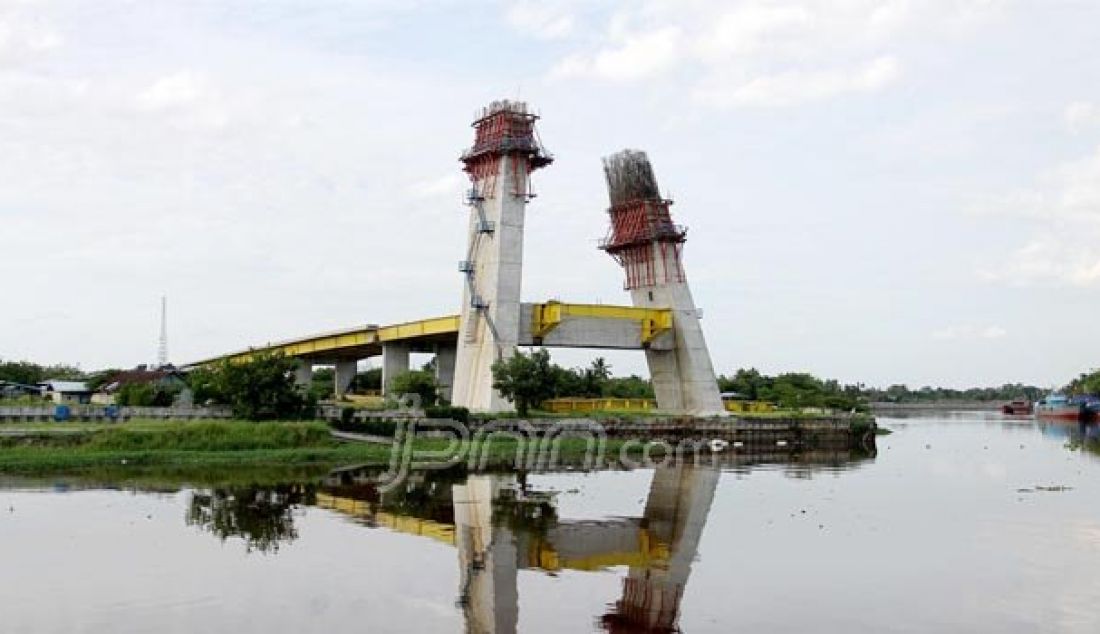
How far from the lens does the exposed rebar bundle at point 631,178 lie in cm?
7794

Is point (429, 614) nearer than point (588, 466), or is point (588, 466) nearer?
→ point (429, 614)

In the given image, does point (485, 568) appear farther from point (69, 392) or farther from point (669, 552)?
point (69, 392)

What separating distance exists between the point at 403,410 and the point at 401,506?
85.8 feet

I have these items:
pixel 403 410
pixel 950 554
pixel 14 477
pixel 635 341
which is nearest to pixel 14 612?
pixel 950 554

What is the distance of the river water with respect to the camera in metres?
19.0

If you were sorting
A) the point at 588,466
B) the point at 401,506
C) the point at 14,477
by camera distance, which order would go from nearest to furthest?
the point at 401,506, the point at 14,477, the point at 588,466

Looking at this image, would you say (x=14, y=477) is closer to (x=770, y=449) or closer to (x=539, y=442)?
(x=539, y=442)

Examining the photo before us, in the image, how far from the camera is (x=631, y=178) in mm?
78438

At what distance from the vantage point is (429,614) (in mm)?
19047

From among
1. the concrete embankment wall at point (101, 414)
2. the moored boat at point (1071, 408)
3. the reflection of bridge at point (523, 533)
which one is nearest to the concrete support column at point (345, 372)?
the concrete embankment wall at point (101, 414)

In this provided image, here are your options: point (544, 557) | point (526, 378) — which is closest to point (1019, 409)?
point (526, 378)

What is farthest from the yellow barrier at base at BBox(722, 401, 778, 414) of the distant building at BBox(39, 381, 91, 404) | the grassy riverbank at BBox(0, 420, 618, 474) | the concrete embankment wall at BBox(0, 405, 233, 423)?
the distant building at BBox(39, 381, 91, 404)

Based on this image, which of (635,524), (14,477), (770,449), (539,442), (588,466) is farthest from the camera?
(770,449)

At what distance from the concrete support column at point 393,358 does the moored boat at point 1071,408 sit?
99.3 m
